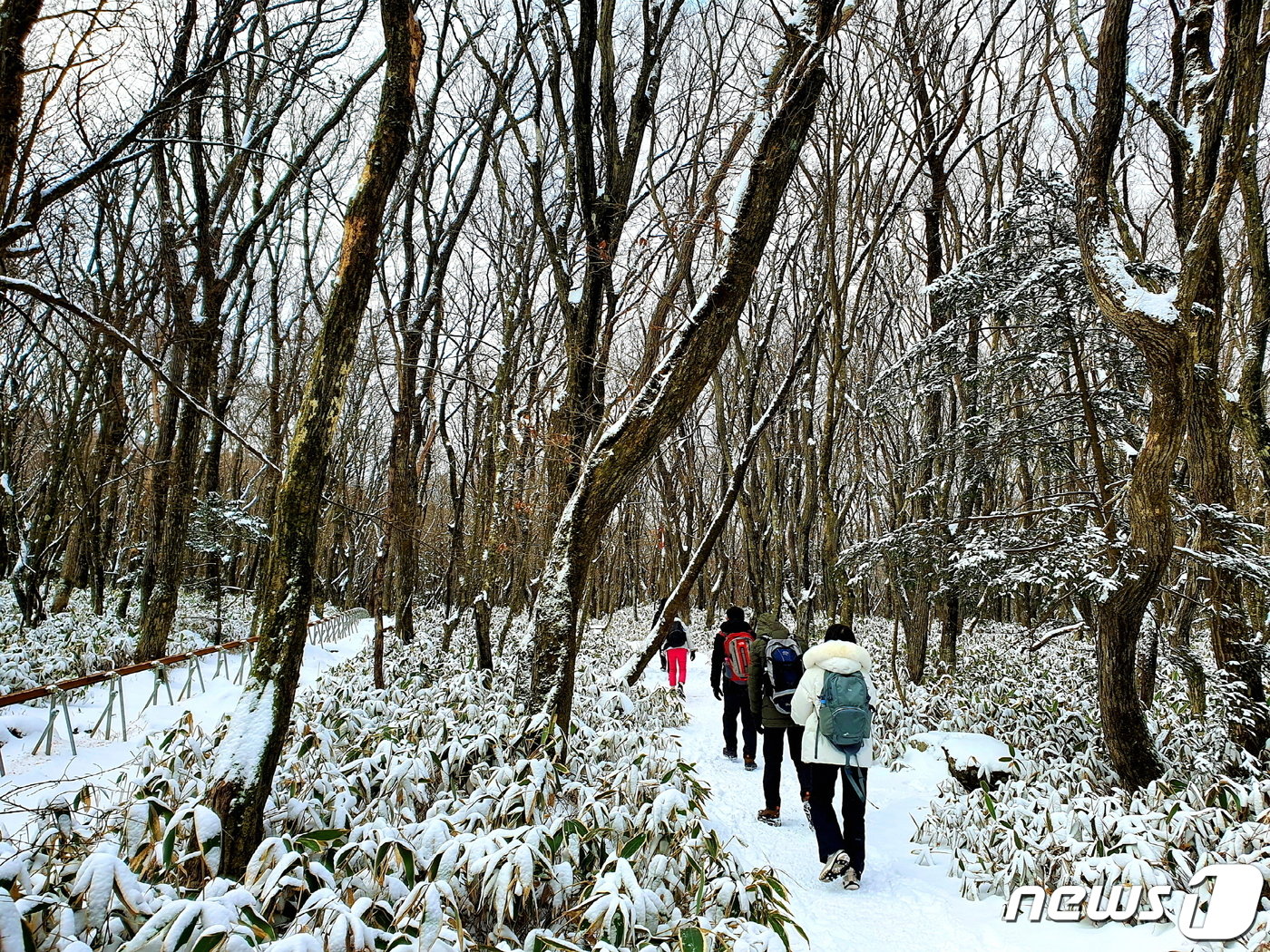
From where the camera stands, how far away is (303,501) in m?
3.35

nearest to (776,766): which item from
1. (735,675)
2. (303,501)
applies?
(735,675)

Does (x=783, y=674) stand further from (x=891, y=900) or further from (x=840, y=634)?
(x=891, y=900)

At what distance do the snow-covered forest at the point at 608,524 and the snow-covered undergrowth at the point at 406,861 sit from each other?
23 mm

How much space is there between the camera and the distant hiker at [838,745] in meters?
4.21

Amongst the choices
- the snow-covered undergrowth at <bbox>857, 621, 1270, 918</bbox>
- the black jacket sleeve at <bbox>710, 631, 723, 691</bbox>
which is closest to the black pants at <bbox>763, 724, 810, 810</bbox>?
the snow-covered undergrowth at <bbox>857, 621, 1270, 918</bbox>

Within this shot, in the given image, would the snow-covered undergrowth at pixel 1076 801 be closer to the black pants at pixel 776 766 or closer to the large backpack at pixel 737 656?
the black pants at pixel 776 766

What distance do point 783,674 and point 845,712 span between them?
1377 millimetres

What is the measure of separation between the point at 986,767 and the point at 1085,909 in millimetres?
2680

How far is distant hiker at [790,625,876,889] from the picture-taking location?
421 cm

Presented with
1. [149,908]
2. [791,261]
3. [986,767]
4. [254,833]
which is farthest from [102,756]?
[791,261]

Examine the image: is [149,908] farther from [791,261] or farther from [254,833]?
[791,261]

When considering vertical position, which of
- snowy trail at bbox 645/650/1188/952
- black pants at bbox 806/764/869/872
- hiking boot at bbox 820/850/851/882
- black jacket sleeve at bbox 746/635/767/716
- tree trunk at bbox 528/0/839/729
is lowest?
snowy trail at bbox 645/650/1188/952

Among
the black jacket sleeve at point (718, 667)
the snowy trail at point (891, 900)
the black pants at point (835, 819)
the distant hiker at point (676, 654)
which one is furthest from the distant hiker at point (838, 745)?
the distant hiker at point (676, 654)

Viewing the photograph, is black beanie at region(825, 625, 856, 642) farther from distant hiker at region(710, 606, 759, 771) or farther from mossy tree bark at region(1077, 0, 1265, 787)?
mossy tree bark at region(1077, 0, 1265, 787)
